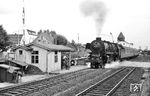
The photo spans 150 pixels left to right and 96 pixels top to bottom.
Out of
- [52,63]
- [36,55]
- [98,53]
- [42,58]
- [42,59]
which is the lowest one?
[52,63]

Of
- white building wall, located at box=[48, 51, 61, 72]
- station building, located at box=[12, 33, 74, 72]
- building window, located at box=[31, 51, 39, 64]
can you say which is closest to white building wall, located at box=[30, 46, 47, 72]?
station building, located at box=[12, 33, 74, 72]

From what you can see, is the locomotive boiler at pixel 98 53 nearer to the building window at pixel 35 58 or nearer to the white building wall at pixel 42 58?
the white building wall at pixel 42 58

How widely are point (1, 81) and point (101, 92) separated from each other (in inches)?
349

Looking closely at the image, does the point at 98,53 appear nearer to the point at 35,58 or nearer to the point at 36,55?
the point at 36,55

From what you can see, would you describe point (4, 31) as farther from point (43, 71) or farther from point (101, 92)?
A: point (101, 92)

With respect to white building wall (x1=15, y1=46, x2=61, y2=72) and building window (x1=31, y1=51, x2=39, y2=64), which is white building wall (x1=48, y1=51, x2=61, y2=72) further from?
building window (x1=31, y1=51, x2=39, y2=64)

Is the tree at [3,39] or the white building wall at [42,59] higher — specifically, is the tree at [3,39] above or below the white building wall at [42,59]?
above

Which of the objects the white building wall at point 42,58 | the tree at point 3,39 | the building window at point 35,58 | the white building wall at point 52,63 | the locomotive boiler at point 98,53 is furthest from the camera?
the tree at point 3,39

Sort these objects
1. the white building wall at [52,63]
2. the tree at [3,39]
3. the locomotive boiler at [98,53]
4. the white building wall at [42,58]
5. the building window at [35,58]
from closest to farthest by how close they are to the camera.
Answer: the white building wall at [42,58]
the building window at [35,58]
the white building wall at [52,63]
the locomotive boiler at [98,53]
the tree at [3,39]

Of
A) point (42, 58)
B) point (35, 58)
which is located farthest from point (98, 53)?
point (35, 58)

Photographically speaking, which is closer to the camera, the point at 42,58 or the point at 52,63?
the point at 42,58

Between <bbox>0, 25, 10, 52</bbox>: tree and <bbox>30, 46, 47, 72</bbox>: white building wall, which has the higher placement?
<bbox>0, 25, 10, 52</bbox>: tree

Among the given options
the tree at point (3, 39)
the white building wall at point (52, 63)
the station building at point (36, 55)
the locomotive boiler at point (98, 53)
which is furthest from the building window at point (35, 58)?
the tree at point (3, 39)

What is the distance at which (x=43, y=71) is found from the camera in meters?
23.6
